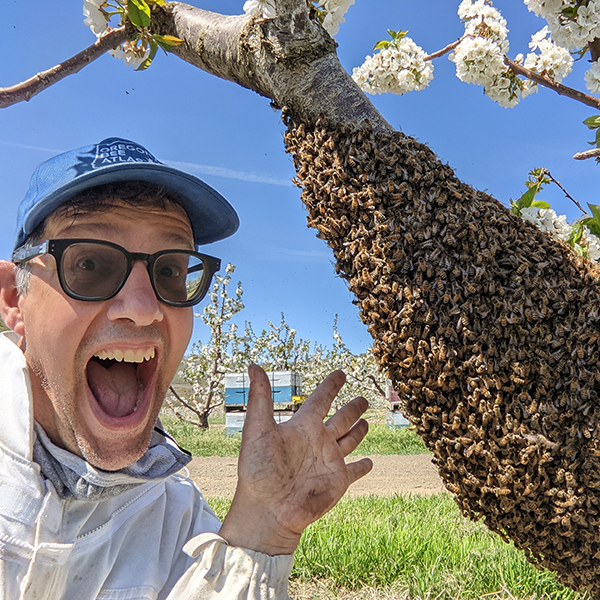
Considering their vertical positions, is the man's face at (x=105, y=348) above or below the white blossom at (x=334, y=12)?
below

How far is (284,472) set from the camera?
1680 millimetres

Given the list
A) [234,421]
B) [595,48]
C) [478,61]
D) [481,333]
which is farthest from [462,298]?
[234,421]

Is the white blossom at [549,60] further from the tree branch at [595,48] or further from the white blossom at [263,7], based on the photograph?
the white blossom at [263,7]

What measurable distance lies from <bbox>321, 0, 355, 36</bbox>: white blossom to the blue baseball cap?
2.40 feet

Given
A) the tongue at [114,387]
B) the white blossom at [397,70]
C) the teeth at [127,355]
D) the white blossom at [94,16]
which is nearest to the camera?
the teeth at [127,355]

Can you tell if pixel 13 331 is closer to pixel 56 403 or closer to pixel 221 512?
pixel 56 403

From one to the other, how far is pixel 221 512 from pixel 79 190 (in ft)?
12.2

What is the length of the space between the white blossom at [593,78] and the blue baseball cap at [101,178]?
4.62 feet

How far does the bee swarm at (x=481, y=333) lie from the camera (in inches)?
56.9

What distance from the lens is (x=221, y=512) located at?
15.5ft

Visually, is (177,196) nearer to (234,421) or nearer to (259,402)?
(259,402)

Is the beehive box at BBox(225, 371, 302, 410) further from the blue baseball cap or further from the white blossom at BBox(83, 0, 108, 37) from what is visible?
the white blossom at BBox(83, 0, 108, 37)

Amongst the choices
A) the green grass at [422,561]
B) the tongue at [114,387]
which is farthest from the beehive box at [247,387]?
the tongue at [114,387]

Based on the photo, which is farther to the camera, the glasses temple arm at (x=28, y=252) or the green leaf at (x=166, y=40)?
the green leaf at (x=166, y=40)
